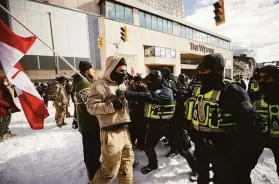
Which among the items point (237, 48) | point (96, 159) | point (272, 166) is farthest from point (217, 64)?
point (237, 48)

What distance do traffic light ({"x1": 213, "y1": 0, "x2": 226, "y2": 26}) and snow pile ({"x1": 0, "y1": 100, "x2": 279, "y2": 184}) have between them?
7.54m

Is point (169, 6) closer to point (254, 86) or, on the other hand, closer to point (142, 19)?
point (142, 19)

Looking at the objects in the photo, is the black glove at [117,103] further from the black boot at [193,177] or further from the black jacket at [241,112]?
the black boot at [193,177]

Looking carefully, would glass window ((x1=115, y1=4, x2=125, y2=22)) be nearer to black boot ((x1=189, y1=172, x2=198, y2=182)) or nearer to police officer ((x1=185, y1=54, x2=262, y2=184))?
black boot ((x1=189, y1=172, x2=198, y2=182))

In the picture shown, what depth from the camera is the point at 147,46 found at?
30.2 m

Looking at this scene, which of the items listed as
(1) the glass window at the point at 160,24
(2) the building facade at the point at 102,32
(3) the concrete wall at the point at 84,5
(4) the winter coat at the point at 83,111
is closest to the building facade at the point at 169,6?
(1) the glass window at the point at 160,24

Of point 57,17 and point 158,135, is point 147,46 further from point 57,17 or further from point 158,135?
point 158,135

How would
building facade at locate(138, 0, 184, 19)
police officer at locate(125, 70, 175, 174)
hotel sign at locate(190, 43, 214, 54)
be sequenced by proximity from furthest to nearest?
1. building facade at locate(138, 0, 184, 19)
2. hotel sign at locate(190, 43, 214, 54)
3. police officer at locate(125, 70, 175, 174)

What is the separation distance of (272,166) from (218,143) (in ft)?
8.08

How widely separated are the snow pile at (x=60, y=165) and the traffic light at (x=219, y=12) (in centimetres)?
754

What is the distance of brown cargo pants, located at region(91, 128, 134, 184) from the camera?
7.58 ft

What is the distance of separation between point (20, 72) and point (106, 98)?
5.81ft

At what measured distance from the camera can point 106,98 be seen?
2.43 m

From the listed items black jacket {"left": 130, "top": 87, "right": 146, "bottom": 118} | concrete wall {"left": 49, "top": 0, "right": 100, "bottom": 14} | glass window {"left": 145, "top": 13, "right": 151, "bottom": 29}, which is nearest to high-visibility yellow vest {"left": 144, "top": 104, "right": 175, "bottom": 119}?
black jacket {"left": 130, "top": 87, "right": 146, "bottom": 118}
